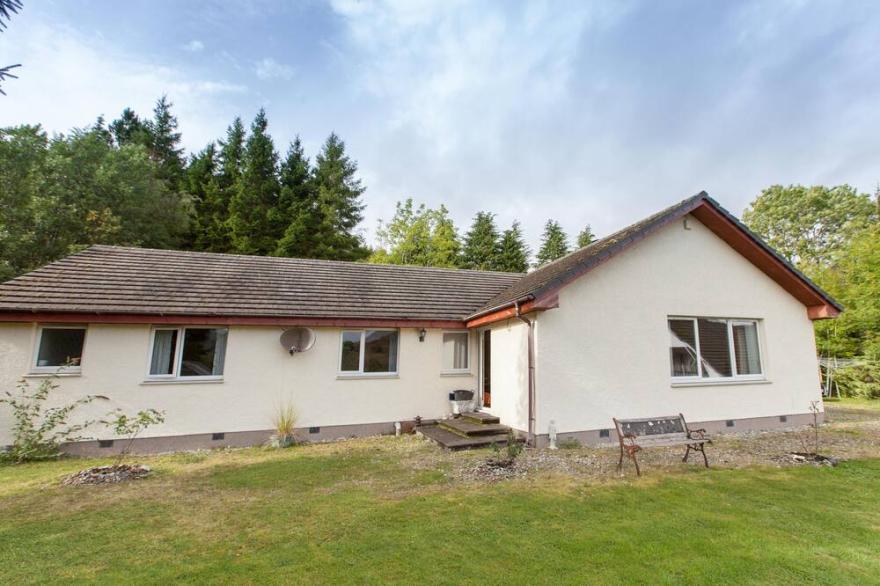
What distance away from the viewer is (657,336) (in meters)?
10.4

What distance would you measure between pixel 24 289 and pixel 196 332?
388cm

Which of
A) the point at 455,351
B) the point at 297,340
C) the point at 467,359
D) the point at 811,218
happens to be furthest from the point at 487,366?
the point at 811,218

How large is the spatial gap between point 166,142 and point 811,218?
199 feet

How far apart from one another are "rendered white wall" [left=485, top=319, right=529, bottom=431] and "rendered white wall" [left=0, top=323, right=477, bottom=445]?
1.51m

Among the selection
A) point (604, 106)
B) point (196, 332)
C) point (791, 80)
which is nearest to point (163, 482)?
→ point (196, 332)

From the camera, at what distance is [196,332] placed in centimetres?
1022

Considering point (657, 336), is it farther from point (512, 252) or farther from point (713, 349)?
point (512, 252)

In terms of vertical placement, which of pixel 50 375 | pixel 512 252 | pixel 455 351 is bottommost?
pixel 50 375

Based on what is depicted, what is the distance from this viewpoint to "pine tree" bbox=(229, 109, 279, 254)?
97.4 ft

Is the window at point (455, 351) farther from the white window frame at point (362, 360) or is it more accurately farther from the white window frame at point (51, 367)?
the white window frame at point (51, 367)

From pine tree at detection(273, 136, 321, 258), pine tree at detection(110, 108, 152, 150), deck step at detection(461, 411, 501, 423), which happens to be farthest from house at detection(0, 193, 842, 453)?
pine tree at detection(110, 108, 152, 150)

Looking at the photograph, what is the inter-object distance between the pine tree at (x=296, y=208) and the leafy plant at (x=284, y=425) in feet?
71.2

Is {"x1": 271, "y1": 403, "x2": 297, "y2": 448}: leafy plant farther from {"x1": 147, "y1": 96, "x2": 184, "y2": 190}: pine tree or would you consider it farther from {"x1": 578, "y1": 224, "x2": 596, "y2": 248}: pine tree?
{"x1": 578, "y1": 224, "x2": 596, "y2": 248}: pine tree

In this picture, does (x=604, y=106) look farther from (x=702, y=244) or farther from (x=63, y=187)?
(x=63, y=187)
